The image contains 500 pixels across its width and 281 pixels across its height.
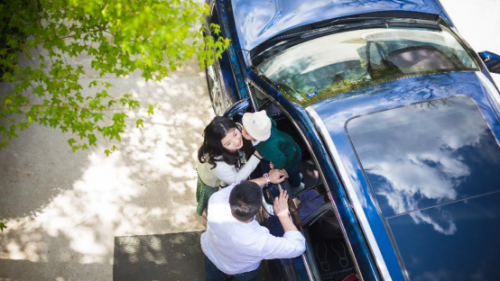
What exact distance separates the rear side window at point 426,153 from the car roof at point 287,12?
138 cm

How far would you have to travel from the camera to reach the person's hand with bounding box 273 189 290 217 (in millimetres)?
2680

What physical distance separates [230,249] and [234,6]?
7.83 feet

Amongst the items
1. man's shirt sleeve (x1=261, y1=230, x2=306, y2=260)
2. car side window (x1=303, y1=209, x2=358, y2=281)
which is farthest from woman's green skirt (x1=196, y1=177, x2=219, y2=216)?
man's shirt sleeve (x1=261, y1=230, x2=306, y2=260)

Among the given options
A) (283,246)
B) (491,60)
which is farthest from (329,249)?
(491,60)

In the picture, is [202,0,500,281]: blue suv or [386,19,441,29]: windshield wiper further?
[386,19,441,29]: windshield wiper

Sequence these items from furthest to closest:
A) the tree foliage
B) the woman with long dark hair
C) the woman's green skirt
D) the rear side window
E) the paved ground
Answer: the paved ground < the woman's green skirt < the woman with long dark hair < the rear side window < the tree foliage

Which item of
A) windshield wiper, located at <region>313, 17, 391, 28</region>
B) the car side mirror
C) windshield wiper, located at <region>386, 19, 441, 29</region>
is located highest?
windshield wiper, located at <region>313, 17, 391, 28</region>

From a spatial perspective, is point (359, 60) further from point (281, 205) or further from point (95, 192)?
point (95, 192)

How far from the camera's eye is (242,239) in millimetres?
2408

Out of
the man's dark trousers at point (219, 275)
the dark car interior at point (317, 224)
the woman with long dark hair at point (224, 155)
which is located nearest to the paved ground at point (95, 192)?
the man's dark trousers at point (219, 275)

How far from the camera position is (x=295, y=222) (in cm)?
281

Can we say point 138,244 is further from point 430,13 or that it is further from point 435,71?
point 430,13

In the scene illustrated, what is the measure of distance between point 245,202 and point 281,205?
45cm

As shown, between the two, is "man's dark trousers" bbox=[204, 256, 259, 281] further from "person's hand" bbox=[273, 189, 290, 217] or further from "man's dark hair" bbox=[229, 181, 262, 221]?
"man's dark hair" bbox=[229, 181, 262, 221]
